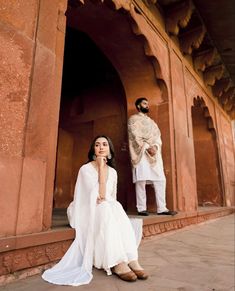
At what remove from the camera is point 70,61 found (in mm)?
6004

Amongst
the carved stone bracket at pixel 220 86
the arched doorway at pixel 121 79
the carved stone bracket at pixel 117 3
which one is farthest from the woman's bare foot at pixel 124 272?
the carved stone bracket at pixel 220 86

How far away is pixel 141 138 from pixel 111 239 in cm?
243

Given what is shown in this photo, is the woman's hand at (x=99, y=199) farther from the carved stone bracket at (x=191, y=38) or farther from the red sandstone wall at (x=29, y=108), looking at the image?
the carved stone bracket at (x=191, y=38)

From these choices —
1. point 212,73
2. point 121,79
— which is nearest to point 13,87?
point 121,79

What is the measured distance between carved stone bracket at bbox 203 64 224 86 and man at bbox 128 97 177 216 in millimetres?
4658

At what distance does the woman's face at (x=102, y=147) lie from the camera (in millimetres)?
2434

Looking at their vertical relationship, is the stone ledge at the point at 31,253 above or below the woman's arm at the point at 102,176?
below

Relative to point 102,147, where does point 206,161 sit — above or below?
above

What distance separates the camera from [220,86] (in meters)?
8.74

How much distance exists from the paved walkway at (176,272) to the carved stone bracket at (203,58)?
213 inches

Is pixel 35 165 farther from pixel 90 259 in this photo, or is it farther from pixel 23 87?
pixel 90 259

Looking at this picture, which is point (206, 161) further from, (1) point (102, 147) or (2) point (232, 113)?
(1) point (102, 147)

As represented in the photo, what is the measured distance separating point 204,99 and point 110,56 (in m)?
4.06

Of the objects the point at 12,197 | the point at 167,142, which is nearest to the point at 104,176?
the point at 12,197
